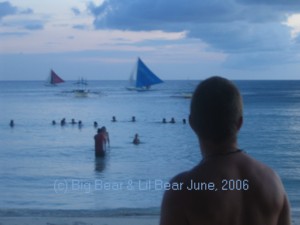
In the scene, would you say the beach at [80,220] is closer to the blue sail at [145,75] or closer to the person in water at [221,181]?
the person in water at [221,181]

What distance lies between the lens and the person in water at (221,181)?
1.47 m

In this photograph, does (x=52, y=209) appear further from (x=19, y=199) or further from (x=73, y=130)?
(x=73, y=130)

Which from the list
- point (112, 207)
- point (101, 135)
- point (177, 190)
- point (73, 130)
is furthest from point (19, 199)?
point (73, 130)

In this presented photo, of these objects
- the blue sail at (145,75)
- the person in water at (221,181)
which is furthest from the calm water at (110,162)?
the blue sail at (145,75)

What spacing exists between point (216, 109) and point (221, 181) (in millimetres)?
200

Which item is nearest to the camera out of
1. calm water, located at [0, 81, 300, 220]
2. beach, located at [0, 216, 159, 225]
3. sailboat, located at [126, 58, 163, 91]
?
beach, located at [0, 216, 159, 225]

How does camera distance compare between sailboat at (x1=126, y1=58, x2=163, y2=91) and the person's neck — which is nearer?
the person's neck

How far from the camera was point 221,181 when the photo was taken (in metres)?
1.48

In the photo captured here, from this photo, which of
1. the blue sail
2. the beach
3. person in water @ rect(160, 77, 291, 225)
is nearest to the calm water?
the beach

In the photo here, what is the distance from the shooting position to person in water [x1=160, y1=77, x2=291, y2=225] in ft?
4.82

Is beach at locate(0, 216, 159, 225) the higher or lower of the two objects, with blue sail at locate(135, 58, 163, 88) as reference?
lower

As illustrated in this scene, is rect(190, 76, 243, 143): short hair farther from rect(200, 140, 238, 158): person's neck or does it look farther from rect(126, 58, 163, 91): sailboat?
rect(126, 58, 163, 91): sailboat

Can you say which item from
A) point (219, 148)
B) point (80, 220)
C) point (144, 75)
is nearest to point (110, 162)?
point (80, 220)

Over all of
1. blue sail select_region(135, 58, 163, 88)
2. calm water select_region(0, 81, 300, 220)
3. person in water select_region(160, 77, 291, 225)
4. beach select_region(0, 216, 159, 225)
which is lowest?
calm water select_region(0, 81, 300, 220)
